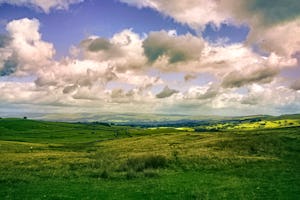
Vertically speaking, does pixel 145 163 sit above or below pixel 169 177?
above

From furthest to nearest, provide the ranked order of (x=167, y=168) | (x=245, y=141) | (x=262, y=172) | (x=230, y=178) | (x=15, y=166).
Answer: (x=245, y=141) < (x=15, y=166) < (x=167, y=168) < (x=262, y=172) < (x=230, y=178)

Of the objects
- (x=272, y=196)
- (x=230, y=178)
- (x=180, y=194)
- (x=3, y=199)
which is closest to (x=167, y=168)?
(x=230, y=178)

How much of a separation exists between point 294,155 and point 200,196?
3017 cm

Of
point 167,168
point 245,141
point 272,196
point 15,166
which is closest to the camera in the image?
point 272,196

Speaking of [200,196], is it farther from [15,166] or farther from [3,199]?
[15,166]

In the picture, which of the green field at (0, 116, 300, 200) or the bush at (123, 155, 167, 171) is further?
the bush at (123, 155, 167, 171)

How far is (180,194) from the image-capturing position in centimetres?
3228

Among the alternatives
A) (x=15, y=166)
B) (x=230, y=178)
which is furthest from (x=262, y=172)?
(x=15, y=166)

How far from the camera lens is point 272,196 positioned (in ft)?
101

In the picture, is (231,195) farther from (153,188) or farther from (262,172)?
(262,172)

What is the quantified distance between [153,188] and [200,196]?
623 cm

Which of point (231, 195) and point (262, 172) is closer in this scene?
point (231, 195)

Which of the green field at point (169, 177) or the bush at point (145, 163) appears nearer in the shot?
the green field at point (169, 177)

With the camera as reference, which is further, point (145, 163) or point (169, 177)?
point (145, 163)
